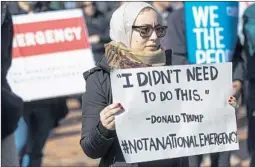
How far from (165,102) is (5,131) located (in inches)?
73.8

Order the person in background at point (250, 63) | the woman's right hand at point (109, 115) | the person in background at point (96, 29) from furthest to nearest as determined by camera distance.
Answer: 1. the person in background at point (96, 29)
2. the person in background at point (250, 63)
3. the woman's right hand at point (109, 115)

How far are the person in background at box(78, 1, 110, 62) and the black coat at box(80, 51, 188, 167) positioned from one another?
4.30 m

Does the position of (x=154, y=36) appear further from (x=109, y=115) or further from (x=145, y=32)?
A: (x=109, y=115)

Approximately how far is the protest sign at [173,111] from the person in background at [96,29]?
Answer: 426 centimetres

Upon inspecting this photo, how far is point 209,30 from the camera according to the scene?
221 inches

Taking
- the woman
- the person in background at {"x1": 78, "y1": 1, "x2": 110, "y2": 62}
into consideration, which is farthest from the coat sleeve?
the person in background at {"x1": 78, "y1": 1, "x2": 110, "y2": 62}

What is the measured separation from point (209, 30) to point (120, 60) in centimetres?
261

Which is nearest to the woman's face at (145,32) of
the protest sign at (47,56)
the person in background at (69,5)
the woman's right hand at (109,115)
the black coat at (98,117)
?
the black coat at (98,117)

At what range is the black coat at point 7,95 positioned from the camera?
473 cm

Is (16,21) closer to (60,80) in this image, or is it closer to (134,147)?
(60,80)

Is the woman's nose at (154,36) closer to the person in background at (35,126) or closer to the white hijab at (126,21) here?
the white hijab at (126,21)

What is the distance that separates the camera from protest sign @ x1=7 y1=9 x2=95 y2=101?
19.8 feet

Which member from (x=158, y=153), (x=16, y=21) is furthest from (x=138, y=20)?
(x=16, y=21)

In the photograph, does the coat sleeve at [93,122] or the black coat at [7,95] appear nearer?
the coat sleeve at [93,122]
